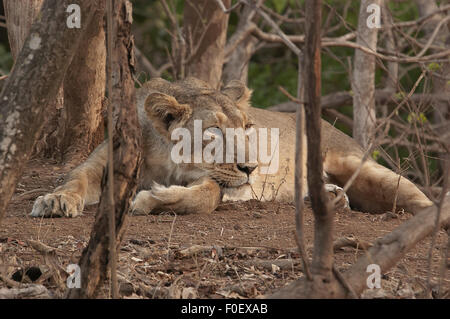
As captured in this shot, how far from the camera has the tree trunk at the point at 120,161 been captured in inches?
105

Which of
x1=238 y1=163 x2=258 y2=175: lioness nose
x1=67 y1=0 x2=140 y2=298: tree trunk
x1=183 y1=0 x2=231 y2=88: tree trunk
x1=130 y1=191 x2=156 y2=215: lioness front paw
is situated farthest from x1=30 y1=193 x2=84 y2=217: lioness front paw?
x1=183 y1=0 x2=231 y2=88: tree trunk

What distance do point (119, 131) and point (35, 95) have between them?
1.45 feet

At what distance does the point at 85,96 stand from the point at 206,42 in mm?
1875

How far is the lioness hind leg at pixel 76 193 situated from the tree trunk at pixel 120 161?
1.68m

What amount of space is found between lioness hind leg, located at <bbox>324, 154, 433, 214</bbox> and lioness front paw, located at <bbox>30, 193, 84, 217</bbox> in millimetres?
2237

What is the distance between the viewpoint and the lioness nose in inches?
195

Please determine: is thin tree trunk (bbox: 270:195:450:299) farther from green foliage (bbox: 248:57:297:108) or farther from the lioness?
green foliage (bbox: 248:57:297:108)

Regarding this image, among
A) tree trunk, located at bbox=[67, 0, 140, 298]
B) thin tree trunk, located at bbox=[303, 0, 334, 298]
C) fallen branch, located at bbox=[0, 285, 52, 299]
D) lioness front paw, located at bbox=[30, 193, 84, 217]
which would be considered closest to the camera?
thin tree trunk, located at bbox=[303, 0, 334, 298]

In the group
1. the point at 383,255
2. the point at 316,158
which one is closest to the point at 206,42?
the point at 383,255

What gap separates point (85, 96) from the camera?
233 inches

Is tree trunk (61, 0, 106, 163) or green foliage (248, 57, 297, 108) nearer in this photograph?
tree trunk (61, 0, 106, 163)

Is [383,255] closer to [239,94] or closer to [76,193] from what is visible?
[76,193]

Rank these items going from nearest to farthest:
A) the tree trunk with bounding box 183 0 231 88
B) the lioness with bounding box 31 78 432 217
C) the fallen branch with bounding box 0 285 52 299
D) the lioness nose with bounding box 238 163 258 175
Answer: the fallen branch with bounding box 0 285 52 299 < the lioness with bounding box 31 78 432 217 < the lioness nose with bounding box 238 163 258 175 < the tree trunk with bounding box 183 0 231 88

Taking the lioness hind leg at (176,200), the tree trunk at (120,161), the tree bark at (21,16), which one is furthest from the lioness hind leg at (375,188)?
the tree trunk at (120,161)
